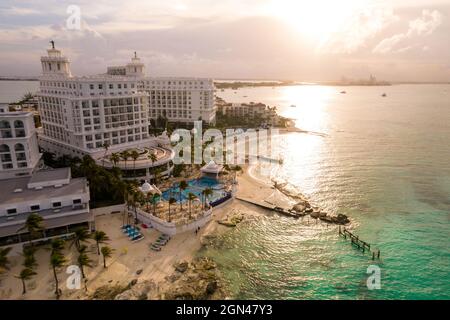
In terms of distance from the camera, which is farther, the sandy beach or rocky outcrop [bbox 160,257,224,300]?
rocky outcrop [bbox 160,257,224,300]

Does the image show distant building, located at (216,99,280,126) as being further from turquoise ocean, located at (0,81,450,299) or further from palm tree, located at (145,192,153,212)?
palm tree, located at (145,192,153,212)

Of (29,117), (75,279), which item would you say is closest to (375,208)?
(75,279)

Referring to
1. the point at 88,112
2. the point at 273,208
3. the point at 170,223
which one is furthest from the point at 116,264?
the point at 88,112

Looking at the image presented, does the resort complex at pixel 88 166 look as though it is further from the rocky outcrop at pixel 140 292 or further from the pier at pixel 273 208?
the rocky outcrop at pixel 140 292

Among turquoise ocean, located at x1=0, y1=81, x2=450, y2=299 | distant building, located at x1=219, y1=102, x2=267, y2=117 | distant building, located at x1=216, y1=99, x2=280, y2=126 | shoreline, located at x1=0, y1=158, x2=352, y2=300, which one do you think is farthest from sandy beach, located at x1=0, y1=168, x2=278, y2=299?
distant building, located at x1=219, y1=102, x2=267, y2=117

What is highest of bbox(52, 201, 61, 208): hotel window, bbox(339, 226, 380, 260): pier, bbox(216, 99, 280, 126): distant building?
bbox(216, 99, 280, 126): distant building

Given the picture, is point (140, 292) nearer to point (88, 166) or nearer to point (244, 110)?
point (88, 166)
